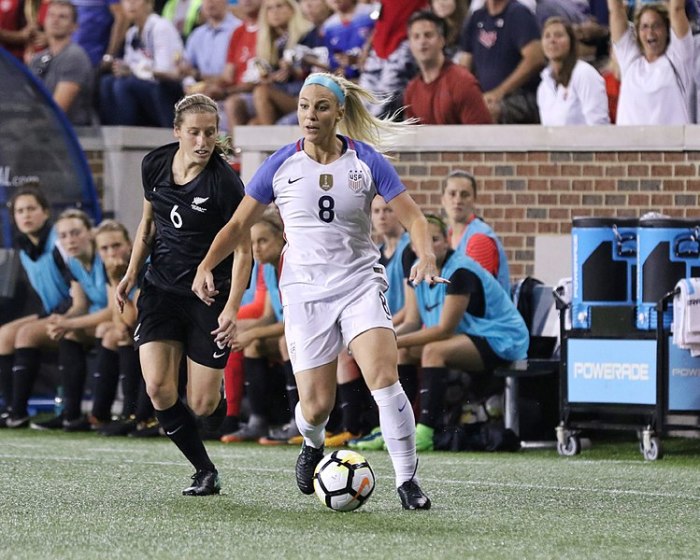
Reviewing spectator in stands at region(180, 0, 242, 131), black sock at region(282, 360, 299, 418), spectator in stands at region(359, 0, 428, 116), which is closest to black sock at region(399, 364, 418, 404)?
black sock at region(282, 360, 299, 418)

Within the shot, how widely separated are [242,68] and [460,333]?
18.4 ft

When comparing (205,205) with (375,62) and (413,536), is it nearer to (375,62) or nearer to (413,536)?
(413,536)

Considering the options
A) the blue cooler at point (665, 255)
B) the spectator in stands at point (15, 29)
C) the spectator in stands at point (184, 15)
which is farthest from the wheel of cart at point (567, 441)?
the spectator in stands at point (15, 29)

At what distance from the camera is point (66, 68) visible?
50.7ft

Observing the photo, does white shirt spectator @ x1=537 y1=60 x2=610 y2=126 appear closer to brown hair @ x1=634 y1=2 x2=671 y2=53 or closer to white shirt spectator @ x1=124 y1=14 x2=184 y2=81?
brown hair @ x1=634 y1=2 x2=671 y2=53

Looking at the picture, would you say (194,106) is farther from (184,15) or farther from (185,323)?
(184,15)

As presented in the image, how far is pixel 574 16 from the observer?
43.5 feet

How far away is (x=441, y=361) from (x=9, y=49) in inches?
319

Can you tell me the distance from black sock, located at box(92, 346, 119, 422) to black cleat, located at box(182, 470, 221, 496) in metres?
4.82

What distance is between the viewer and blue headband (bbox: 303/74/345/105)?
6.78 m

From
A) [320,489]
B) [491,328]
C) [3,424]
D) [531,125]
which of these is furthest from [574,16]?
[320,489]

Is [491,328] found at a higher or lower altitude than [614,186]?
lower

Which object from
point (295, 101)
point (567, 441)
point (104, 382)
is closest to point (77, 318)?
point (104, 382)

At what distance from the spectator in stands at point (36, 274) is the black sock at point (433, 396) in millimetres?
3814
